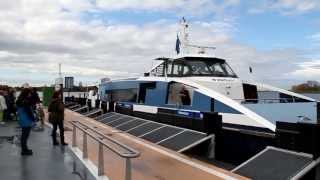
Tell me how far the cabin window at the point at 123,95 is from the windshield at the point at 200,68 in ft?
9.65

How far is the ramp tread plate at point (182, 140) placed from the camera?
484 inches

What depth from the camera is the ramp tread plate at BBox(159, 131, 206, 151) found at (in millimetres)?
12297

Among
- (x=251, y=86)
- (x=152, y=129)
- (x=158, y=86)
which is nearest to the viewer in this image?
(x=152, y=129)

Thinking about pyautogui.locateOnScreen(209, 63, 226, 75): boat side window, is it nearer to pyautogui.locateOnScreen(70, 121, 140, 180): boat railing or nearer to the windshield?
the windshield

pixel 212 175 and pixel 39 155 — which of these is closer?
pixel 212 175

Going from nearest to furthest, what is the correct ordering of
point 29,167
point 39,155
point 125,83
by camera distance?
point 29,167 → point 39,155 → point 125,83

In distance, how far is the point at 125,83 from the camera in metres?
23.7

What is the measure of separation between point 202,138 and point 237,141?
83 centimetres

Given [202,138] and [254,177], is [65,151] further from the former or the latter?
[254,177]

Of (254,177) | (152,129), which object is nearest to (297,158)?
(254,177)

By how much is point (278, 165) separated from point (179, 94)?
858 centimetres

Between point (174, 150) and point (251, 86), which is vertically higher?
point (251, 86)

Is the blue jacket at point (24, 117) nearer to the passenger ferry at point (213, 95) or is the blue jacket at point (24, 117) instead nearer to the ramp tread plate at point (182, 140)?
the ramp tread plate at point (182, 140)

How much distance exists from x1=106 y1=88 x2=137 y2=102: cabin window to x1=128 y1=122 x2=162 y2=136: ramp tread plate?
490 centimetres
